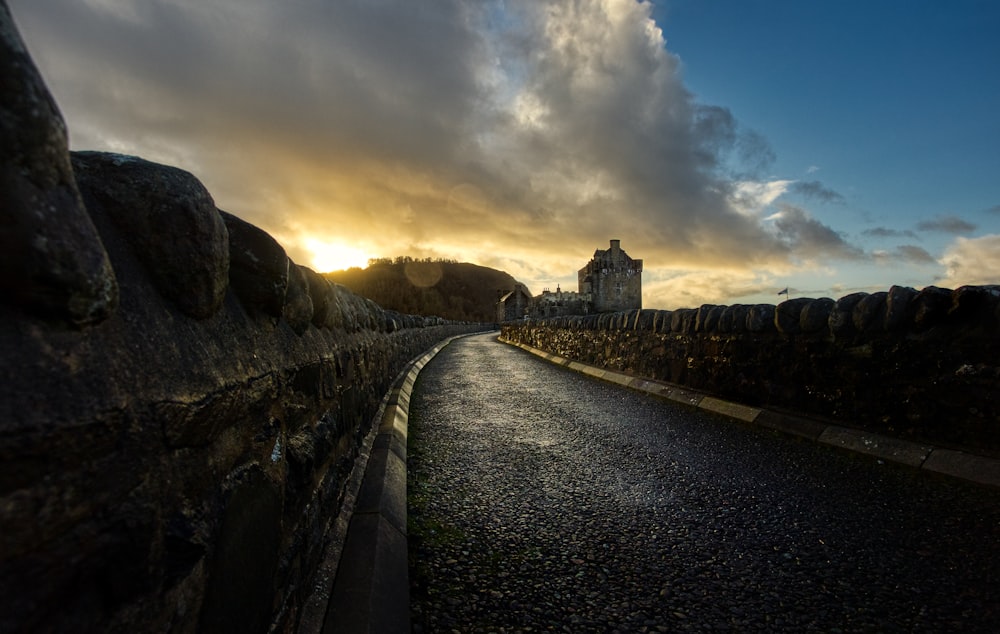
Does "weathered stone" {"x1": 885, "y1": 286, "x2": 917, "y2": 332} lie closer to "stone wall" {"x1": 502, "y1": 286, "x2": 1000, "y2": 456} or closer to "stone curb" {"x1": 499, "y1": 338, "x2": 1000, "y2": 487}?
"stone wall" {"x1": 502, "y1": 286, "x2": 1000, "y2": 456}

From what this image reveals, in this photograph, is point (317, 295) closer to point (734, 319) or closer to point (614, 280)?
point (734, 319)

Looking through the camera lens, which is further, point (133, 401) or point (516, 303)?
point (516, 303)

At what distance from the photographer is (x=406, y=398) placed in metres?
6.19

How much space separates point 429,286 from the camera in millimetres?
70688

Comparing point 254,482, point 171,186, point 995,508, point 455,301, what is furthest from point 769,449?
point 455,301

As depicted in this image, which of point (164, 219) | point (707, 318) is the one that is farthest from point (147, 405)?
point (707, 318)

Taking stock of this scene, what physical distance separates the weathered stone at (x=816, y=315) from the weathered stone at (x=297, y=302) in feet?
14.7

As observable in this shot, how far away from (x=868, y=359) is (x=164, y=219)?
4828 millimetres

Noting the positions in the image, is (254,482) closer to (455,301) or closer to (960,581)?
(960,581)

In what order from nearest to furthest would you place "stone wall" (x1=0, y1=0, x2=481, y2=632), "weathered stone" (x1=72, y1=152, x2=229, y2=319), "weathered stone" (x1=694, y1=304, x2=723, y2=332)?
"stone wall" (x1=0, y1=0, x2=481, y2=632)
"weathered stone" (x1=72, y1=152, x2=229, y2=319)
"weathered stone" (x1=694, y1=304, x2=723, y2=332)

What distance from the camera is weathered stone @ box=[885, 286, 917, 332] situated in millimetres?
3760

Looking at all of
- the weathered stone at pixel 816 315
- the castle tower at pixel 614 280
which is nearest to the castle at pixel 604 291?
the castle tower at pixel 614 280

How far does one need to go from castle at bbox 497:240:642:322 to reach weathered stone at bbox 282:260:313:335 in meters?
46.5

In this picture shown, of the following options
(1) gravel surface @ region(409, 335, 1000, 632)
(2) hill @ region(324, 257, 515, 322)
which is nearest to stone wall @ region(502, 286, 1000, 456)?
(1) gravel surface @ region(409, 335, 1000, 632)
